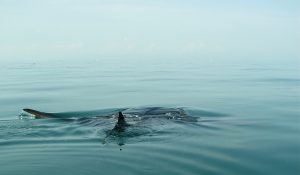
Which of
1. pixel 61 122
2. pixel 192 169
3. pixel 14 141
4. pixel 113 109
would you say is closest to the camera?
pixel 192 169

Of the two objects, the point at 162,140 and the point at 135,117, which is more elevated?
the point at 135,117

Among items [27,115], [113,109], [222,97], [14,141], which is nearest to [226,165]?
[14,141]

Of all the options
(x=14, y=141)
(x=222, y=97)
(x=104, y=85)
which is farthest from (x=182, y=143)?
(x=104, y=85)

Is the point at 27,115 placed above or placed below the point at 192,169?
above

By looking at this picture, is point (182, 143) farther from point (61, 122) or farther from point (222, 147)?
point (61, 122)

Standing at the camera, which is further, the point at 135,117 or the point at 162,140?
the point at 135,117

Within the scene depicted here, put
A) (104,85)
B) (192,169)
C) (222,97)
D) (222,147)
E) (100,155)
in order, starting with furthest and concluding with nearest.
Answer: (104,85)
(222,97)
(222,147)
(100,155)
(192,169)

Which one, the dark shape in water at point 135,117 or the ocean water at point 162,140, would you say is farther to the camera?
the dark shape in water at point 135,117

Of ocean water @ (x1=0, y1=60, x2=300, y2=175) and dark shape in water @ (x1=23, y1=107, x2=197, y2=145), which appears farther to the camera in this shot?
dark shape in water @ (x1=23, y1=107, x2=197, y2=145)

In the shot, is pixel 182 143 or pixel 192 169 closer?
pixel 192 169

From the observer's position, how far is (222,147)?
13.3 meters

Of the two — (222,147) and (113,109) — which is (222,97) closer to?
(113,109)

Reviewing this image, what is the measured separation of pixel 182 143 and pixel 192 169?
276 centimetres

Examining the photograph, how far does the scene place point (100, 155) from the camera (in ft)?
40.6
